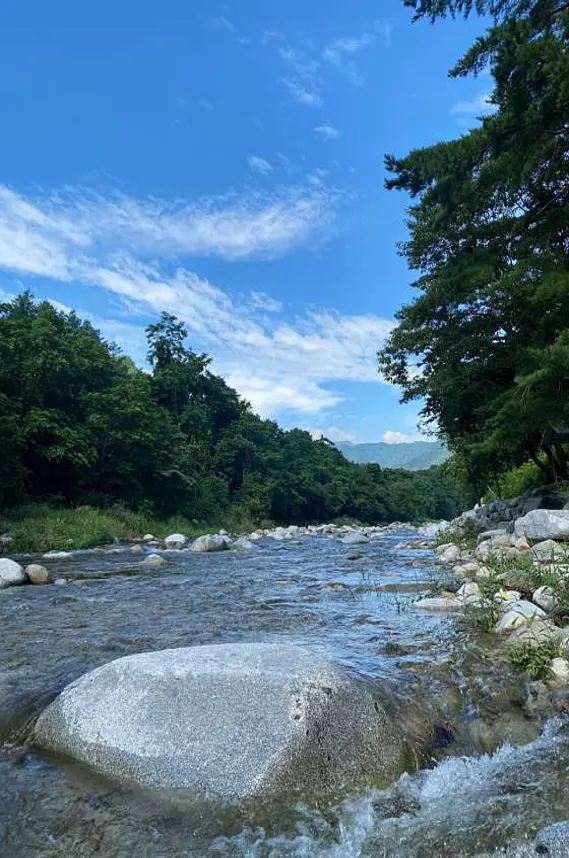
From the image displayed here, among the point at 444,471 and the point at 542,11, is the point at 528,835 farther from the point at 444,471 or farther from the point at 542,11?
the point at 444,471

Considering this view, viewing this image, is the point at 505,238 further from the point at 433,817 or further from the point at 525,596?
the point at 433,817

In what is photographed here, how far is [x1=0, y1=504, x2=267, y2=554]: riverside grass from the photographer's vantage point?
1688cm

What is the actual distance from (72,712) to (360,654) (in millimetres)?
2521

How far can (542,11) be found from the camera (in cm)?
935

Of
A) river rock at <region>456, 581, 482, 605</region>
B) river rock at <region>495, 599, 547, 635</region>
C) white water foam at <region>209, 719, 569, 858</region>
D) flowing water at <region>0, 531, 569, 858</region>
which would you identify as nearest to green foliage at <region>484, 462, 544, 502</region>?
river rock at <region>456, 581, 482, 605</region>

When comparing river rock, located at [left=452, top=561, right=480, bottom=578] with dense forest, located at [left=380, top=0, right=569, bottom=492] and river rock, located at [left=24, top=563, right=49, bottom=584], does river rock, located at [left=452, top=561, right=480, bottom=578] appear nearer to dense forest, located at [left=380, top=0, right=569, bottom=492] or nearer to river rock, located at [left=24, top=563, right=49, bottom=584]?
dense forest, located at [left=380, top=0, right=569, bottom=492]

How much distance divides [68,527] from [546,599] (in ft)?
58.2

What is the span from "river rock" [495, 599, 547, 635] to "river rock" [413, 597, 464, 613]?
44.0 inches

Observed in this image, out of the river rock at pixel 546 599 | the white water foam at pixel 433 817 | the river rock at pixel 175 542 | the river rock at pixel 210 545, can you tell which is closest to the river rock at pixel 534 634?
the river rock at pixel 546 599

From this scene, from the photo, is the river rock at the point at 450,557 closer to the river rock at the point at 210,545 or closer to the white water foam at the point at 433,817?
the white water foam at the point at 433,817

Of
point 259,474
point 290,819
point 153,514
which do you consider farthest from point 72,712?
point 259,474

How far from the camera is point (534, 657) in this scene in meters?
3.96

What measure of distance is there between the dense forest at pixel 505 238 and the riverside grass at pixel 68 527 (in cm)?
1350

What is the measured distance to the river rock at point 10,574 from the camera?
30.3ft
